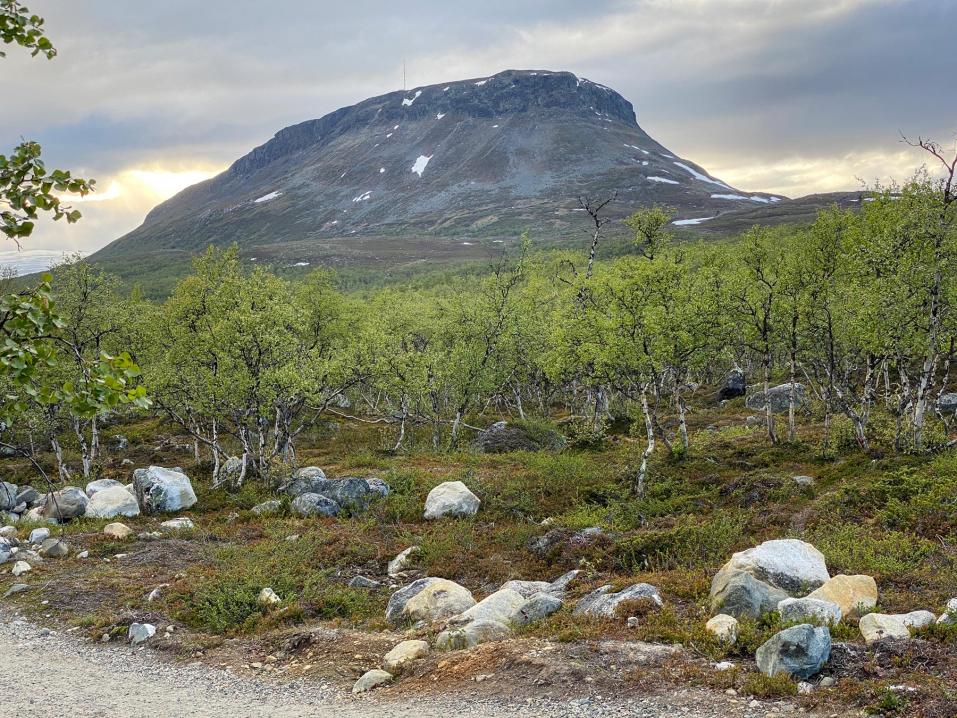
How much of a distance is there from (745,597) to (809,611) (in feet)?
3.77

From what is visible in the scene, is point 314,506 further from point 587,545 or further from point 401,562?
point 587,545

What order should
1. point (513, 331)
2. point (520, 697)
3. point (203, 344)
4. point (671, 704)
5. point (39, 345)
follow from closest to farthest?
point (39, 345), point (671, 704), point (520, 697), point (203, 344), point (513, 331)

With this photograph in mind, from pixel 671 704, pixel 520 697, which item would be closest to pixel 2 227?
pixel 520 697

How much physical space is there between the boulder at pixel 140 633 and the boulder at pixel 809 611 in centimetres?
1382

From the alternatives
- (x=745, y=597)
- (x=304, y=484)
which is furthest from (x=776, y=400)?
(x=745, y=597)

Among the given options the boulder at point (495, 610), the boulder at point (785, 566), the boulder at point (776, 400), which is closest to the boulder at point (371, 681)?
the boulder at point (495, 610)

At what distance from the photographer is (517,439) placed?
126 feet

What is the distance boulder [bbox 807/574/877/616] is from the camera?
12164 millimetres

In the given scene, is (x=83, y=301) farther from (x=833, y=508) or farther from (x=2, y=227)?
(x=833, y=508)

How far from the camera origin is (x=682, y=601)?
14016 mm

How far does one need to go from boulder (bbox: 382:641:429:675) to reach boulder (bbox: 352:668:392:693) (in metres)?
0.27

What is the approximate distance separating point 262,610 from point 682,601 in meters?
10.4

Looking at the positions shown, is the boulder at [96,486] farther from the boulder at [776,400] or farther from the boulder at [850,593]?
the boulder at [776,400]

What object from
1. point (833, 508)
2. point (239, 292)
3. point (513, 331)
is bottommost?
point (833, 508)
